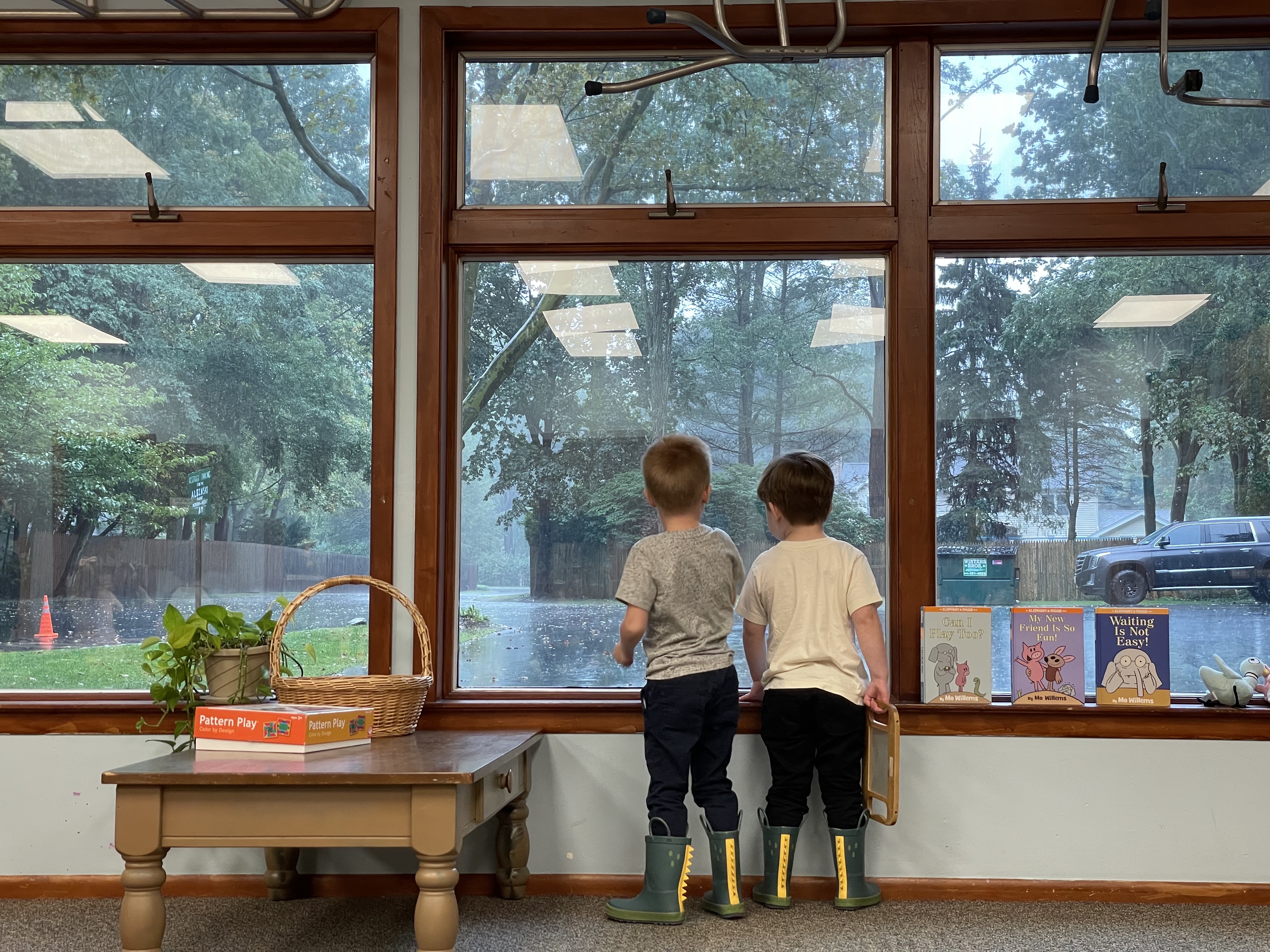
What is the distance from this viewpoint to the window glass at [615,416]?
3121 mm

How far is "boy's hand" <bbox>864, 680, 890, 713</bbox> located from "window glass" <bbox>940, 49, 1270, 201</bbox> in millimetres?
1424

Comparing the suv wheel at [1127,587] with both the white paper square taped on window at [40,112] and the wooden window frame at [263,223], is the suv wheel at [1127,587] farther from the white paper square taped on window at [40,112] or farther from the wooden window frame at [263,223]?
the white paper square taped on window at [40,112]

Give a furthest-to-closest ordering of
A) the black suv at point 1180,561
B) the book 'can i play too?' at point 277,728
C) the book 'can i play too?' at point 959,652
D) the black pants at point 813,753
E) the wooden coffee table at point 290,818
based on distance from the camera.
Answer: the black suv at point 1180,561 → the book 'can i play too?' at point 959,652 → the black pants at point 813,753 → the book 'can i play too?' at point 277,728 → the wooden coffee table at point 290,818

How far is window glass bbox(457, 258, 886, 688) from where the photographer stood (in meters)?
3.12

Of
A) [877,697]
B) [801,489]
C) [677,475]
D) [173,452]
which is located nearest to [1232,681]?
[877,697]

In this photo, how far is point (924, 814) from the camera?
2.92 meters

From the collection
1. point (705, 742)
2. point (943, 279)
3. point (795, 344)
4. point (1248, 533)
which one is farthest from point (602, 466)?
point (1248, 533)

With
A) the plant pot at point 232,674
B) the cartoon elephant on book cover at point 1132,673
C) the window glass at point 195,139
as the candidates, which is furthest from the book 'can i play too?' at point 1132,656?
the window glass at point 195,139

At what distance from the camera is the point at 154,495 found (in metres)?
3.16

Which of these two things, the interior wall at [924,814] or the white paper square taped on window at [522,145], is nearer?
the interior wall at [924,814]

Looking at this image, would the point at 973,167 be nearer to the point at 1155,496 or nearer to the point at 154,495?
the point at 1155,496

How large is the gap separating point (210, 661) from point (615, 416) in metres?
1.28

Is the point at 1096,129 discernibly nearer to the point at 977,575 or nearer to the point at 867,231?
the point at 867,231

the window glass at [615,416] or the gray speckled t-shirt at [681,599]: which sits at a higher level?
the window glass at [615,416]
